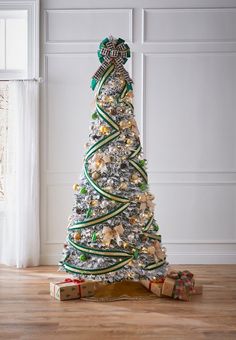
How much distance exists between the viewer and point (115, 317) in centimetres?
395

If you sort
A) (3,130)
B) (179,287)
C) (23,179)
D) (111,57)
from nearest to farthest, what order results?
(179,287), (111,57), (23,179), (3,130)

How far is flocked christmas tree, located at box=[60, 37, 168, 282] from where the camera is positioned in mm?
4477

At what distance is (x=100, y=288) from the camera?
4688mm

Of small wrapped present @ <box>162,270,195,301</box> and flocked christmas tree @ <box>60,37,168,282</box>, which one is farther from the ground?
flocked christmas tree @ <box>60,37,168,282</box>

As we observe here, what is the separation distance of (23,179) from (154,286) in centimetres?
199

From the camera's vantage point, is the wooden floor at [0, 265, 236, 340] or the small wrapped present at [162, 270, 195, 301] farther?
the small wrapped present at [162, 270, 195, 301]

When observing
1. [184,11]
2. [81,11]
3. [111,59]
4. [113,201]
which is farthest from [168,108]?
[113,201]

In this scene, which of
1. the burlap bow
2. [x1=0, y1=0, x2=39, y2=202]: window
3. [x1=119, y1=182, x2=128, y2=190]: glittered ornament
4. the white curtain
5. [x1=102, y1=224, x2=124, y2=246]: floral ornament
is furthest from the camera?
[x1=0, y1=0, x2=39, y2=202]: window

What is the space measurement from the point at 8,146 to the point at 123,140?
1771 millimetres

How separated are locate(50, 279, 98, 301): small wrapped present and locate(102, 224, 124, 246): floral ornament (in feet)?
1.28

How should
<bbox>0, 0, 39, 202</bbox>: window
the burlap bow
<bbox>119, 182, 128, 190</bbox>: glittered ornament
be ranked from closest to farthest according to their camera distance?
1. <bbox>119, 182, 128, 190</bbox>: glittered ornament
2. the burlap bow
3. <bbox>0, 0, 39, 202</bbox>: window

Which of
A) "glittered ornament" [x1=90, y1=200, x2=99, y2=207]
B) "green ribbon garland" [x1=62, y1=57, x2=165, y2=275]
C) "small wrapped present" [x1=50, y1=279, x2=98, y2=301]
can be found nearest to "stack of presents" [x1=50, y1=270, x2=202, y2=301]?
"small wrapped present" [x1=50, y1=279, x2=98, y2=301]

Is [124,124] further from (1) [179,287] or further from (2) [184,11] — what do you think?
(2) [184,11]

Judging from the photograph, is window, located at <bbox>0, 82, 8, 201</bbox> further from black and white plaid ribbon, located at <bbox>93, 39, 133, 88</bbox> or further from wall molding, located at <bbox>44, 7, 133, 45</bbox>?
black and white plaid ribbon, located at <bbox>93, 39, 133, 88</bbox>
